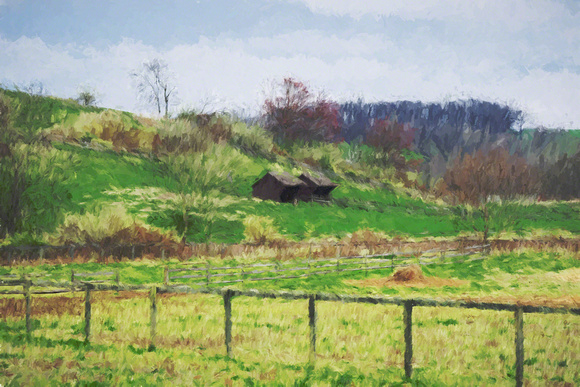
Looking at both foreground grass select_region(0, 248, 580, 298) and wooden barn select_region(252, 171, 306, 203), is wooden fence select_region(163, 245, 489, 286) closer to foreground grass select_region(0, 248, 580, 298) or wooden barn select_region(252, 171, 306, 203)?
foreground grass select_region(0, 248, 580, 298)

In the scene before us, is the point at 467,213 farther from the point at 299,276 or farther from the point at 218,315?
the point at 218,315

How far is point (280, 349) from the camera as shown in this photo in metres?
9.30

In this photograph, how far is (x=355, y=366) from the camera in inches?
319

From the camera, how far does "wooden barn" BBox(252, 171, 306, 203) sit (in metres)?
48.1

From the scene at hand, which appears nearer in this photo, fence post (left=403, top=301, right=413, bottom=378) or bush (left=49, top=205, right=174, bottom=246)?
fence post (left=403, top=301, right=413, bottom=378)

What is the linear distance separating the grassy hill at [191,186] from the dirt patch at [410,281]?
38.2 ft

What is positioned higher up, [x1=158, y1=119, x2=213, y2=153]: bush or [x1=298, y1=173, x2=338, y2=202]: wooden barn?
[x1=158, y1=119, x2=213, y2=153]: bush

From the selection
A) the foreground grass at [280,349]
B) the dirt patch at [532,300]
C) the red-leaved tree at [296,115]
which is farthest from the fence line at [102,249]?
the red-leaved tree at [296,115]

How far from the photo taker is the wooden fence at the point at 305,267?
2344 cm

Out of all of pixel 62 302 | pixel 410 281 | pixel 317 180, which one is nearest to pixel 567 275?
pixel 410 281

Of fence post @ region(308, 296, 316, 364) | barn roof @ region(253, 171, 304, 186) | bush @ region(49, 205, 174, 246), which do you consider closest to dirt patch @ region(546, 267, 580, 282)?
fence post @ region(308, 296, 316, 364)

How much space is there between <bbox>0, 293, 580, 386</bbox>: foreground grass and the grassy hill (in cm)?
1819

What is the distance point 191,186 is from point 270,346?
25.0 metres

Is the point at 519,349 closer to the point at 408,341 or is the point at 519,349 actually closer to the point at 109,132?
the point at 408,341
